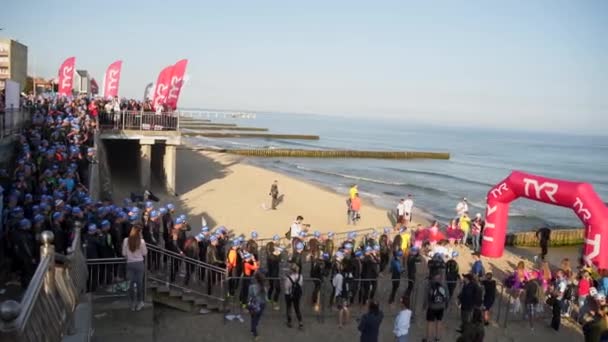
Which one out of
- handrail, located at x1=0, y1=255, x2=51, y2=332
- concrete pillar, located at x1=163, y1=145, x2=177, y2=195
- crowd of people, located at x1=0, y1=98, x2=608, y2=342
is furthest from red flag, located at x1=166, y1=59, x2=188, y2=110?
handrail, located at x1=0, y1=255, x2=51, y2=332

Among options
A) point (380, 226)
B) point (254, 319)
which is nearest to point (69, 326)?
point (254, 319)

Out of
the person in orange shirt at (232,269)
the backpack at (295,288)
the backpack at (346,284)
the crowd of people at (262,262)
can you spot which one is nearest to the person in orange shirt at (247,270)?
the crowd of people at (262,262)

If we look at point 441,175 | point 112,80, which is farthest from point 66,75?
point 441,175

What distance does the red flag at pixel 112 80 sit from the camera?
27359 mm

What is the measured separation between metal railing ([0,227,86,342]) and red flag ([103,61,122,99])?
21.1 m

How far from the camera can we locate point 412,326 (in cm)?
1175

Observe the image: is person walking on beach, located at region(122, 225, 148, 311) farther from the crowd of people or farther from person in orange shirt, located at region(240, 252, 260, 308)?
person in orange shirt, located at region(240, 252, 260, 308)

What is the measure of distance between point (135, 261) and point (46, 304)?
377cm

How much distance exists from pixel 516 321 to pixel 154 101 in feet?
65.3

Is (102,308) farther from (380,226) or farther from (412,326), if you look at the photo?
(380,226)

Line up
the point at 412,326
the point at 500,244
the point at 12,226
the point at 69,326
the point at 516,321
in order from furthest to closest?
the point at 500,244 < the point at 516,321 < the point at 412,326 < the point at 12,226 < the point at 69,326

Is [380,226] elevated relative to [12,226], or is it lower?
lower

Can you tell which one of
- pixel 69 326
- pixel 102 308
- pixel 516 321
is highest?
pixel 69 326

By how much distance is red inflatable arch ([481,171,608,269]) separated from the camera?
15.9m
